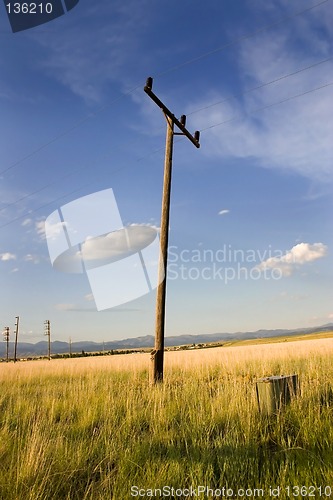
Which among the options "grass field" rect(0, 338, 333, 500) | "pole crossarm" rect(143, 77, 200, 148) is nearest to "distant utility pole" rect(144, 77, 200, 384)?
"pole crossarm" rect(143, 77, 200, 148)

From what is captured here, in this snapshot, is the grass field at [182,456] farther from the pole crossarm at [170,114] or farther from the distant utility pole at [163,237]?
the pole crossarm at [170,114]

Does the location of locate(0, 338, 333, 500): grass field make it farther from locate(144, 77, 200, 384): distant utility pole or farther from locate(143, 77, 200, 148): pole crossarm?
locate(143, 77, 200, 148): pole crossarm

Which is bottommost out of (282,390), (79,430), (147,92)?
(79,430)

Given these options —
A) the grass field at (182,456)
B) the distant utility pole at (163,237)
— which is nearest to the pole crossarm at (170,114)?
the distant utility pole at (163,237)

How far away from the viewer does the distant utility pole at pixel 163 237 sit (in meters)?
9.00

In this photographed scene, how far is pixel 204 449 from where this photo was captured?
153 inches

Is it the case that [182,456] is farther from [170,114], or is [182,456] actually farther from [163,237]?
[170,114]

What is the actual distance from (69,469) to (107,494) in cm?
71

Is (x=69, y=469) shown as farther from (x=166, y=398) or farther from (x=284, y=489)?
(x=166, y=398)

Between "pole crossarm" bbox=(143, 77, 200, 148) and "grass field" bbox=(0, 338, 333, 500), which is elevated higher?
"pole crossarm" bbox=(143, 77, 200, 148)

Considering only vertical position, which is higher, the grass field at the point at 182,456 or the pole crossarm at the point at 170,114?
the pole crossarm at the point at 170,114

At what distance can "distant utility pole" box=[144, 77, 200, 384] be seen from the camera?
354 inches

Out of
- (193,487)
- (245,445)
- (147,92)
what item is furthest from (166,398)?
(147,92)

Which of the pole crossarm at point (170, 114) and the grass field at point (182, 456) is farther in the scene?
the pole crossarm at point (170, 114)
